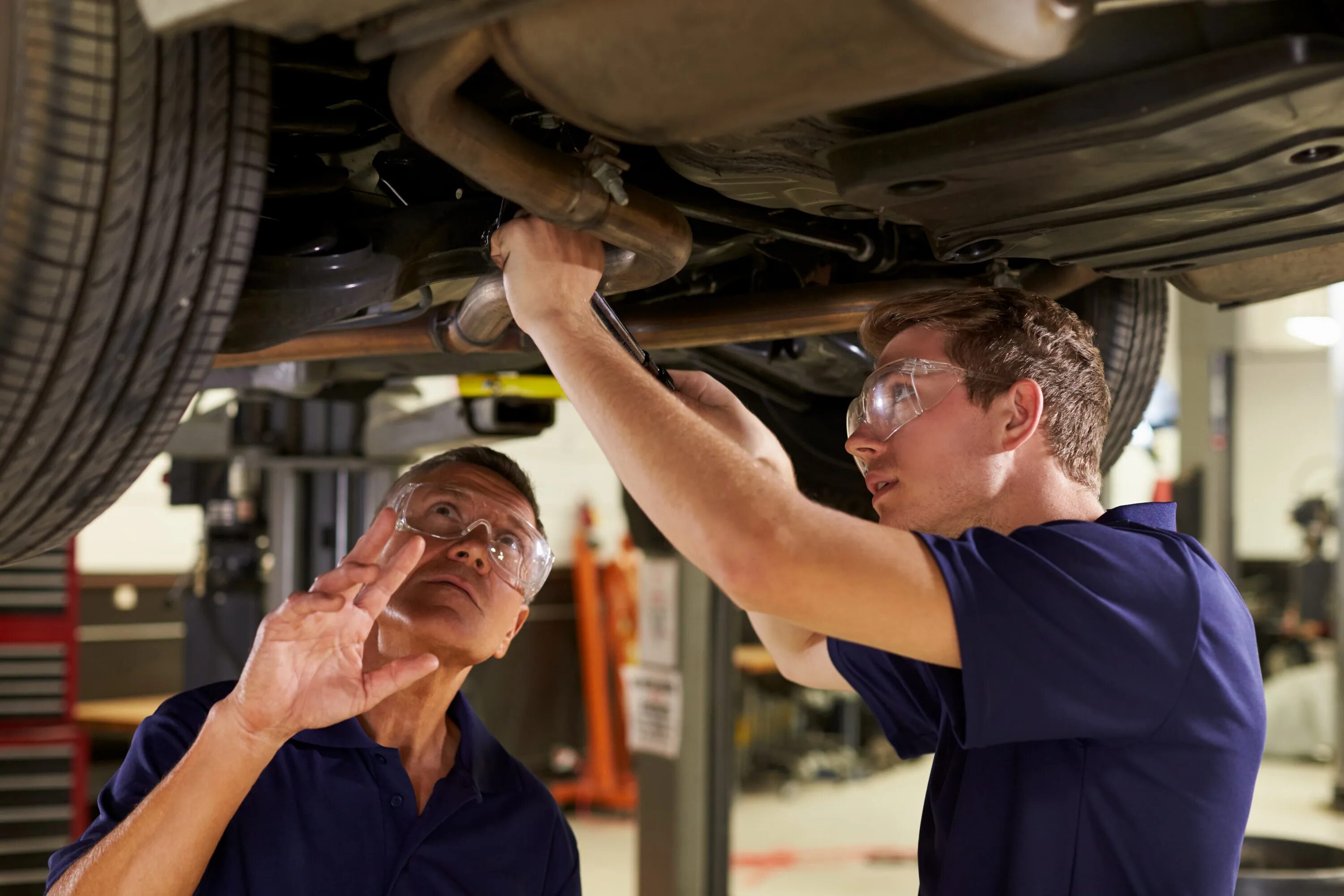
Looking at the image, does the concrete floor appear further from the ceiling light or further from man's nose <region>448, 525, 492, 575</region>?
man's nose <region>448, 525, 492, 575</region>

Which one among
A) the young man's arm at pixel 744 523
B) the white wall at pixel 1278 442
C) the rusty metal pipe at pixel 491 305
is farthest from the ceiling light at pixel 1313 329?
the young man's arm at pixel 744 523

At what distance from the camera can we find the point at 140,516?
537 cm

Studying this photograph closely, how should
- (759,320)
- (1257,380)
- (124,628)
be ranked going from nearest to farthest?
(759,320) → (124,628) → (1257,380)

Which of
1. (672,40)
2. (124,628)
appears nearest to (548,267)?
(672,40)

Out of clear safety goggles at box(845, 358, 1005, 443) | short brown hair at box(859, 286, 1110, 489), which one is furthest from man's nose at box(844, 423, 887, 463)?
short brown hair at box(859, 286, 1110, 489)

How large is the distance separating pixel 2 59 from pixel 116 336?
0.20 meters

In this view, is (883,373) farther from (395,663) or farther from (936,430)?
(395,663)

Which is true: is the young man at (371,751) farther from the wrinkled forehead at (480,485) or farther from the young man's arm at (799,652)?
the young man's arm at (799,652)

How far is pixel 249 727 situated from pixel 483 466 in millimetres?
583

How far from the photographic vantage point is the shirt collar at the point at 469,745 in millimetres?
1423

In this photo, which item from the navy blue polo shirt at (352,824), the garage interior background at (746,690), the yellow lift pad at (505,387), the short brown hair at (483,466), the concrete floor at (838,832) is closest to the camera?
the navy blue polo shirt at (352,824)

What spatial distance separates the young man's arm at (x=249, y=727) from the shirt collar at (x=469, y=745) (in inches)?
5.6

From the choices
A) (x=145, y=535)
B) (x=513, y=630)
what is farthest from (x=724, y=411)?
(x=145, y=535)

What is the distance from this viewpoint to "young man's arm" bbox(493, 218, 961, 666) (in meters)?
0.92
